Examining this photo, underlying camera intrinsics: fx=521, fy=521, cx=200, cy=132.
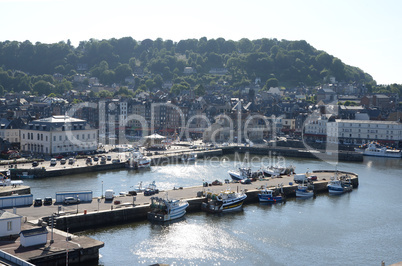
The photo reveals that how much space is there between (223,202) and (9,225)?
1123cm

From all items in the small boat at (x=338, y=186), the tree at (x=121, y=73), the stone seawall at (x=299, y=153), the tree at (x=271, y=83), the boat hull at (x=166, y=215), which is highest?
the tree at (x=121, y=73)

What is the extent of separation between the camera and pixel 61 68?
120 meters

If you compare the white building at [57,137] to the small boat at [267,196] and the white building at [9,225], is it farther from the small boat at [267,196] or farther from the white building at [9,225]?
the white building at [9,225]

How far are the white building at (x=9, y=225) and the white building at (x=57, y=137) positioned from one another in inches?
897

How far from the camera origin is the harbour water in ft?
66.0

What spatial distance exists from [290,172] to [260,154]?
1350 cm

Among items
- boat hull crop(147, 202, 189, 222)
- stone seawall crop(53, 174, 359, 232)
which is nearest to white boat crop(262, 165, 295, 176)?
stone seawall crop(53, 174, 359, 232)

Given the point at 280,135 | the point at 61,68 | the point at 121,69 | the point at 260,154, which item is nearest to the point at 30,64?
the point at 61,68

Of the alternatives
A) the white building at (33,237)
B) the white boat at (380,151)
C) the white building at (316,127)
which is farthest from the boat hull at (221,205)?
the white building at (316,127)

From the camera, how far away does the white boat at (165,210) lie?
24.2m

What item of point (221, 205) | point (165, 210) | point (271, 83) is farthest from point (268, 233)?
point (271, 83)

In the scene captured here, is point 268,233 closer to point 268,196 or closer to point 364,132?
point 268,196

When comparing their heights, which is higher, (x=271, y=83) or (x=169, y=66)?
(x=169, y=66)

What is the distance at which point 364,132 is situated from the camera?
56.3 meters
